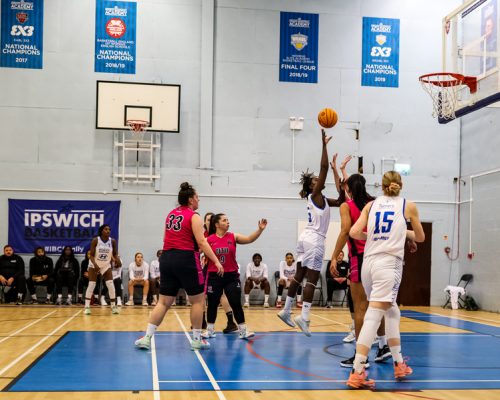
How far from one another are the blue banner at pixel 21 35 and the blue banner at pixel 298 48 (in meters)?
6.92

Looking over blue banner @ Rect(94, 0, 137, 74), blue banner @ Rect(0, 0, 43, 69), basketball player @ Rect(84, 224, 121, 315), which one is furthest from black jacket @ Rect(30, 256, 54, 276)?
blue banner @ Rect(94, 0, 137, 74)

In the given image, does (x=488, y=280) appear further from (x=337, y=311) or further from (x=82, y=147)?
(x=82, y=147)

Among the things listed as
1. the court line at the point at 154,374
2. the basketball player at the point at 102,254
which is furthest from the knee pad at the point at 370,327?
the basketball player at the point at 102,254

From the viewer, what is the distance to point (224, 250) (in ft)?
29.3

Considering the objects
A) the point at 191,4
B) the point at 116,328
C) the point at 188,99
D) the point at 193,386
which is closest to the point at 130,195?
the point at 188,99

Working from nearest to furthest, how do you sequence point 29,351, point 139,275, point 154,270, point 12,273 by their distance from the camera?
1. point 29,351
2. point 12,273
3. point 139,275
4. point 154,270

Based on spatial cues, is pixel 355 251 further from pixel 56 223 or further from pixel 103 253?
pixel 56 223

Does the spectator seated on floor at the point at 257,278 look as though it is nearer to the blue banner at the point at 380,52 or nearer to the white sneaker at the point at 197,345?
the blue banner at the point at 380,52

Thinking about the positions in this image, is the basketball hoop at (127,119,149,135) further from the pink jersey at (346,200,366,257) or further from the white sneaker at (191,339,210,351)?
the pink jersey at (346,200,366,257)

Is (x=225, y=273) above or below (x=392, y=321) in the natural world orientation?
above

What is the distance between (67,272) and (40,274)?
72cm

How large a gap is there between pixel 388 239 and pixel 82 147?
12909 millimetres

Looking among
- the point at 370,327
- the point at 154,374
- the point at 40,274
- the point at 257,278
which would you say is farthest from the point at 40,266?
the point at 370,327

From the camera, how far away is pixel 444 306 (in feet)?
58.1
